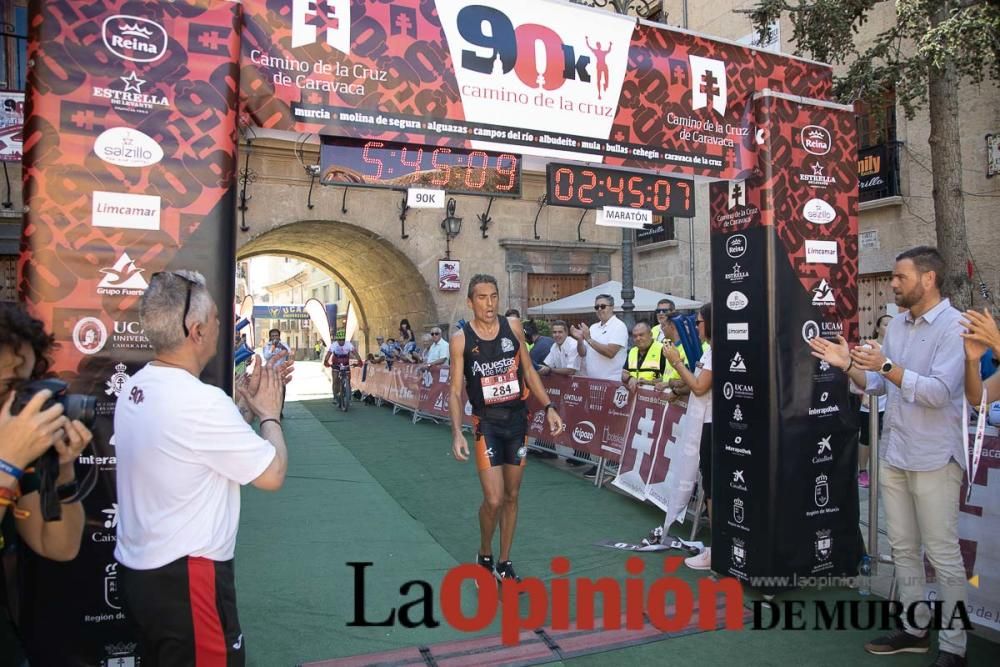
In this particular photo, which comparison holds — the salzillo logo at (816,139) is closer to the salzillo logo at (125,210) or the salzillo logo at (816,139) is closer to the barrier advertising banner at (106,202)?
the barrier advertising banner at (106,202)

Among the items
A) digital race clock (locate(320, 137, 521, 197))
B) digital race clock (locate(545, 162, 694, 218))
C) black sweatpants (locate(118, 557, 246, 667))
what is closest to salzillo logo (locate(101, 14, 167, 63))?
digital race clock (locate(320, 137, 521, 197))

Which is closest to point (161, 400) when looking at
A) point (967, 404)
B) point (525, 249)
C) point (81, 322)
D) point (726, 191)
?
point (81, 322)

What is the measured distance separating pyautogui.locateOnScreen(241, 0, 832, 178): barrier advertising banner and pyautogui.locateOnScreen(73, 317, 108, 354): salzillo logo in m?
1.30

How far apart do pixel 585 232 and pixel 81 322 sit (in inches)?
620

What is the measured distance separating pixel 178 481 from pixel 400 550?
140 inches

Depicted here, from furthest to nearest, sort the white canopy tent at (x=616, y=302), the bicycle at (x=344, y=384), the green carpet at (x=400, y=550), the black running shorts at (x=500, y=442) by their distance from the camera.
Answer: the bicycle at (x=344, y=384)
the white canopy tent at (x=616, y=302)
the black running shorts at (x=500, y=442)
the green carpet at (x=400, y=550)

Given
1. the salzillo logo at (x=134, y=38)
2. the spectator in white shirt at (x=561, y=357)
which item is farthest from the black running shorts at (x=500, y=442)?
the spectator in white shirt at (x=561, y=357)

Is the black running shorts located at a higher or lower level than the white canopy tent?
lower

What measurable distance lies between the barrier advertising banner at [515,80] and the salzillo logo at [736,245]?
44cm

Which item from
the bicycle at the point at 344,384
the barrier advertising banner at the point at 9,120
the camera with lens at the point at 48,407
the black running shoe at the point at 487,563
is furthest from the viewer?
the bicycle at the point at 344,384

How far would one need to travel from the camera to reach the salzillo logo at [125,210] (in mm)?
3072

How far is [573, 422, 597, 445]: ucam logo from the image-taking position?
7879 millimetres

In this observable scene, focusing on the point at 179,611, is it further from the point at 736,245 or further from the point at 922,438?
the point at 736,245

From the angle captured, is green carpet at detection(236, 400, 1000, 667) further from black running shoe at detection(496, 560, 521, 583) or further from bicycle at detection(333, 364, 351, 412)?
bicycle at detection(333, 364, 351, 412)
